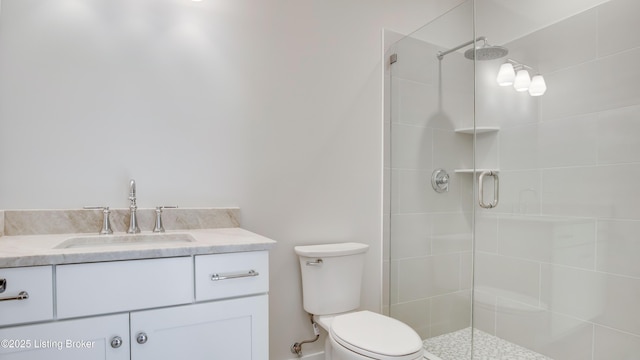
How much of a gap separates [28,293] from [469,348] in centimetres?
206

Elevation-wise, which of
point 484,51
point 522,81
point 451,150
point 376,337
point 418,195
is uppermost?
point 484,51

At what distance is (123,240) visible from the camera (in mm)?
1445

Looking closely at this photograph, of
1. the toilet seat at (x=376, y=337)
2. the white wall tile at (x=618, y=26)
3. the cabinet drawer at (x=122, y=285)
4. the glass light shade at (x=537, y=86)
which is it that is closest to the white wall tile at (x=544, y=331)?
the toilet seat at (x=376, y=337)

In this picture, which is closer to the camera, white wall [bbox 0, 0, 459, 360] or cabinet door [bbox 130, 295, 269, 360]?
cabinet door [bbox 130, 295, 269, 360]

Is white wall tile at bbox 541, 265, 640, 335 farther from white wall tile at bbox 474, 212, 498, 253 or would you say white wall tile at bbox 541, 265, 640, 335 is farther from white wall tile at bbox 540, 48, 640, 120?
white wall tile at bbox 540, 48, 640, 120

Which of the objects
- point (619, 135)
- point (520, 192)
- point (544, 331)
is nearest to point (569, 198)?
point (520, 192)

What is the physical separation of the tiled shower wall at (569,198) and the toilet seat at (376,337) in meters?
0.84

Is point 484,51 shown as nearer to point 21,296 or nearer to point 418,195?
point 418,195

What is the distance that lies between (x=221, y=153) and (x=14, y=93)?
2.84ft

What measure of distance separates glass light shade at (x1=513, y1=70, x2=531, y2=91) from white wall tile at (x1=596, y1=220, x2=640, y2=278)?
854 mm

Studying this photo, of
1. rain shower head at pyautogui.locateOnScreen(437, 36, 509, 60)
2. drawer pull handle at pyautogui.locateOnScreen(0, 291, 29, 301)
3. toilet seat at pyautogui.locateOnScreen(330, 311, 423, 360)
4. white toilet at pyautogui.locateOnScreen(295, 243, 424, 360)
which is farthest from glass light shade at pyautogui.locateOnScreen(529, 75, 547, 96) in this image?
drawer pull handle at pyautogui.locateOnScreen(0, 291, 29, 301)

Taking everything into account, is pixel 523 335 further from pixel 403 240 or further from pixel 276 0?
pixel 276 0

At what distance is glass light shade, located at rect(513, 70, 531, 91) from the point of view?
2.04 metres

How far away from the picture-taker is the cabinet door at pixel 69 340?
37.8 inches
